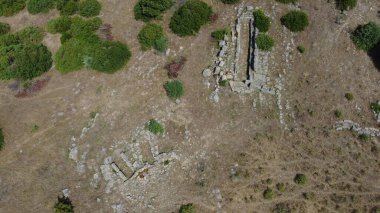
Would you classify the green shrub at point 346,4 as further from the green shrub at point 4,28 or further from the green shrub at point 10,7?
the green shrub at point 4,28

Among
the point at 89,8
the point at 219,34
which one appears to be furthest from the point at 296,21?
the point at 89,8

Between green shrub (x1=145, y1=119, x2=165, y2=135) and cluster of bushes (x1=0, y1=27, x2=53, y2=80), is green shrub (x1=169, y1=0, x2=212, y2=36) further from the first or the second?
cluster of bushes (x1=0, y1=27, x2=53, y2=80)

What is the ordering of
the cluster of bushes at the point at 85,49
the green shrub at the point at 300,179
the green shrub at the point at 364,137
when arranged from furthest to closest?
the cluster of bushes at the point at 85,49
the green shrub at the point at 364,137
the green shrub at the point at 300,179

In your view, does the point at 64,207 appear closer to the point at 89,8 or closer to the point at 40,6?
the point at 89,8

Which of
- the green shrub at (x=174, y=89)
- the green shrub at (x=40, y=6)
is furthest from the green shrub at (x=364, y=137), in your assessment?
the green shrub at (x=40, y=6)

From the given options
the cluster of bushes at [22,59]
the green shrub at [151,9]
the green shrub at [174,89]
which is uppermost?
the green shrub at [151,9]

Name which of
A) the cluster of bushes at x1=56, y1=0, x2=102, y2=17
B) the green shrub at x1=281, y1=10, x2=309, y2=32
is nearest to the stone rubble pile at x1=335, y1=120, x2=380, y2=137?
the green shrub at x1=281, y1=10, x2=309, y2=32

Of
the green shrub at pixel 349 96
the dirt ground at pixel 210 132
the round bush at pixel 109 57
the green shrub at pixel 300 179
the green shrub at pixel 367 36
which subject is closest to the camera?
the green shrub at pixel 300 179

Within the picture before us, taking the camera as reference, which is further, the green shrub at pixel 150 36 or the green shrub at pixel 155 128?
the green shrub at pixel 150 36
